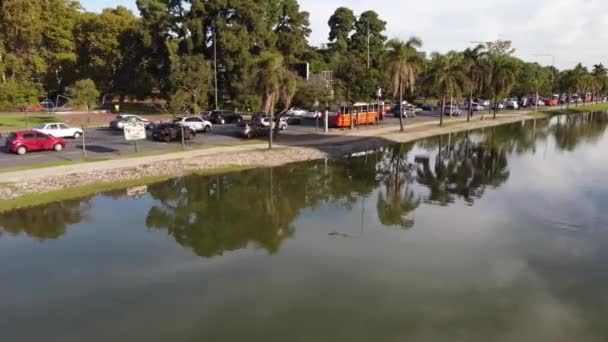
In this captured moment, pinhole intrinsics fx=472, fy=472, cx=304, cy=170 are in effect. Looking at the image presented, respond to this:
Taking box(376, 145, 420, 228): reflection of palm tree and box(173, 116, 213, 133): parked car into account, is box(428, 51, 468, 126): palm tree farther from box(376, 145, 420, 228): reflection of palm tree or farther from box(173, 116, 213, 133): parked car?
box(173, 116, 213, 133): parked car

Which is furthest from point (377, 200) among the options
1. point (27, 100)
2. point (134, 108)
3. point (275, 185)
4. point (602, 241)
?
point (134, 108)

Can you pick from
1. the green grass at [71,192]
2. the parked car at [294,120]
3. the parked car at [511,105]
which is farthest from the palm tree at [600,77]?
the green grass at [71,192]

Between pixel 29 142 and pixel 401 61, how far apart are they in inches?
1364

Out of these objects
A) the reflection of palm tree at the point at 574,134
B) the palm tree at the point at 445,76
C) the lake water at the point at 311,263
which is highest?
the palm tree at the point at 445,76

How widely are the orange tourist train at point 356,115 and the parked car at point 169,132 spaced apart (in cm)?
1887

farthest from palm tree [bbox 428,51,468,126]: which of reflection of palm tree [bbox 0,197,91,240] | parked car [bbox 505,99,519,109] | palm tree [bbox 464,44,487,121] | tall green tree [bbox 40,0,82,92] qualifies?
tall green tree [bbox 40,0,82,92]

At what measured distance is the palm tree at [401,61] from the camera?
4916cm

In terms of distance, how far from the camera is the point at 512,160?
37.4 meters

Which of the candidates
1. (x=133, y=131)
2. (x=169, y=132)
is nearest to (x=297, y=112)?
(x=169, y=132)

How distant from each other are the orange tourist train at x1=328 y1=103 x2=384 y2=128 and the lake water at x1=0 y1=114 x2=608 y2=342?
1028 inches

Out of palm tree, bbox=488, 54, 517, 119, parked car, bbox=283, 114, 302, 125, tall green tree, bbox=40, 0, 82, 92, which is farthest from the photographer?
tall green tree, bbox=40, 0, 82, 92

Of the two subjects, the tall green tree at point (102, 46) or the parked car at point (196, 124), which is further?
the tall green tree at point (102, 46)

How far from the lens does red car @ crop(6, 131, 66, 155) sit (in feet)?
106

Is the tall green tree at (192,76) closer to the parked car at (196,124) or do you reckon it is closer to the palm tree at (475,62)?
the parked car at (196,124)
